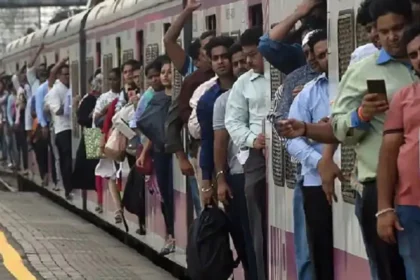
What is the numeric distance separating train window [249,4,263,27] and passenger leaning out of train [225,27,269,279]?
0.32m

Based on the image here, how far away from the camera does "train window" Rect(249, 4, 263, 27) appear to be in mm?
9469

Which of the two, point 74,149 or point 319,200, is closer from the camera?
point 319,200

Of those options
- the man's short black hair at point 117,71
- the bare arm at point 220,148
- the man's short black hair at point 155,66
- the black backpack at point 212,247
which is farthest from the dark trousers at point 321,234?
the man's short black hair at point 117,71

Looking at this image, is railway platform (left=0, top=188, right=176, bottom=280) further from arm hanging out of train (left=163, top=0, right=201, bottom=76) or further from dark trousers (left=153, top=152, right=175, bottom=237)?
arm hanging out of train (left=163, top=0, right=201, bottom=76)

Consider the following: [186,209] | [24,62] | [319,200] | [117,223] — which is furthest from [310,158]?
[24,62]

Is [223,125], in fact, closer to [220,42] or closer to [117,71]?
[220,42]

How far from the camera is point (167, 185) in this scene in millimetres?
12828

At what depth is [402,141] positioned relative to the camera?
5.82 meters

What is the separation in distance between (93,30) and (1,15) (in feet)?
223

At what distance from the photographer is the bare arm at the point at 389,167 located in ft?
19.1

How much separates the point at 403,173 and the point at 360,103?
0.59 metres

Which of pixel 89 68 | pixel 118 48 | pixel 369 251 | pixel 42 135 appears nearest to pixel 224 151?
pixel 369 251

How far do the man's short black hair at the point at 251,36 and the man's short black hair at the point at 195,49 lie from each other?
167 centimetres

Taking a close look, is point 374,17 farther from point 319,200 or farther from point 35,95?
point 35,95
